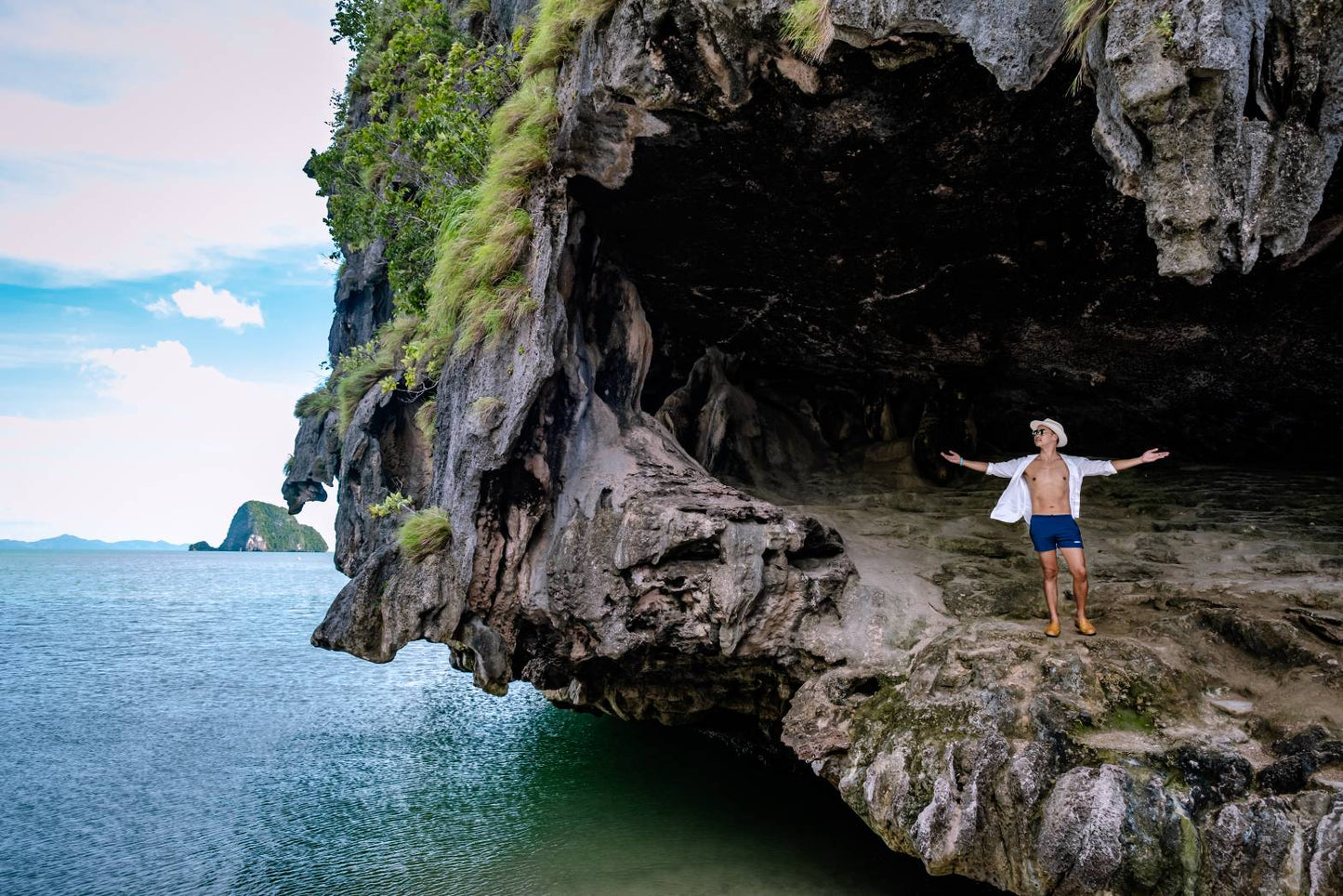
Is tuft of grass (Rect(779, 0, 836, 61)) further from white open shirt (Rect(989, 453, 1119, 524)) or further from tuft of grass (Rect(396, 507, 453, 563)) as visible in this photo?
tuft of grass (Rect(396, 507, 453, 563))

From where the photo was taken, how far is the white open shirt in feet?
A: 21.7

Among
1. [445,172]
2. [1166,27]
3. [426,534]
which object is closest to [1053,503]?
[1166,27]

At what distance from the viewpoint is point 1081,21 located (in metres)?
5.12

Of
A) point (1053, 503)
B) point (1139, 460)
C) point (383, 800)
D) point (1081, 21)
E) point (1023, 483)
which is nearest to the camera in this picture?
point (1081, 21)

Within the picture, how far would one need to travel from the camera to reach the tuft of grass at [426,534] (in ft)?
28.6

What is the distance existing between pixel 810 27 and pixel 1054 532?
465cm

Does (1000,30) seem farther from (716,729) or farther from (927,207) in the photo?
(716,729)

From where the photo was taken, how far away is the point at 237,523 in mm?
186000

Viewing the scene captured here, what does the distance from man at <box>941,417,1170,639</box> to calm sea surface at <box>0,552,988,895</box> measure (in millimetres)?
3319

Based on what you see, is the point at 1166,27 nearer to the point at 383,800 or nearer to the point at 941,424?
the point at 941,424

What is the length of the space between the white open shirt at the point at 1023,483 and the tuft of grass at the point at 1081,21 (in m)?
3.08

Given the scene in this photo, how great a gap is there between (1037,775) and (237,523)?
211539 mm

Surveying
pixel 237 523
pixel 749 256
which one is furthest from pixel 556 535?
pixel 237 523

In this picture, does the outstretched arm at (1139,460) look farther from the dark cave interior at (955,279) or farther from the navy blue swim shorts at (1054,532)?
the dark cave interior at (955,279)
